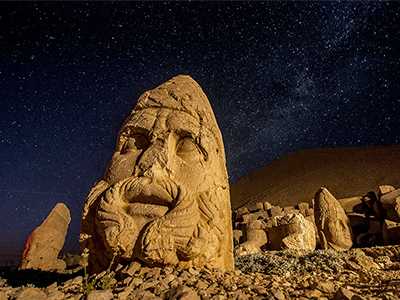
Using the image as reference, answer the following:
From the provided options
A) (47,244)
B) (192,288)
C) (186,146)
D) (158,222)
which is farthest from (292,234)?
(192,288)

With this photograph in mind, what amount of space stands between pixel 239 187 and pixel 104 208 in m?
35.5

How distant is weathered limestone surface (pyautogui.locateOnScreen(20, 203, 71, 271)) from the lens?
33.8ft

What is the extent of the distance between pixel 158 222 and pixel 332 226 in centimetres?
938

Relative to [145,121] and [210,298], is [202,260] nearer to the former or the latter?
[210,298]

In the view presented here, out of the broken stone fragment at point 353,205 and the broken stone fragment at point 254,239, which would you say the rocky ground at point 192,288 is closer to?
the broken stone fragment at point 254,239

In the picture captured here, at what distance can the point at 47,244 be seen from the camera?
10.7m

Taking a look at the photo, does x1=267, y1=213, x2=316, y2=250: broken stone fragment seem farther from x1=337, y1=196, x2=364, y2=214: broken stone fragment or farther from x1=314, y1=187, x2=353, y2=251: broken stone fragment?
x1=337, y1=196, x2=364, y2=214: broken stone fragment

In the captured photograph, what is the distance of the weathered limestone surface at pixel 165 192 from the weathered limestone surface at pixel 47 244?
6.37m

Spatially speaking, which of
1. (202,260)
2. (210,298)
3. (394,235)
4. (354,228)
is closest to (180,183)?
(202,260)

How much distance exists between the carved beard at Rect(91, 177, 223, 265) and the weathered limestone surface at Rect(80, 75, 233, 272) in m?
0.01

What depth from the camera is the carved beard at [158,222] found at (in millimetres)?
4059

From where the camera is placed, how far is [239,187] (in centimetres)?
3938

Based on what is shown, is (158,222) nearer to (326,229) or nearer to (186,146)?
(186,146)

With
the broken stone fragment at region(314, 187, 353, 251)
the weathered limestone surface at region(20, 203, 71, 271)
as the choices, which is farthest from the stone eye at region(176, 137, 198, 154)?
the broken stone fragment at region(314, 187, 353, 251)
